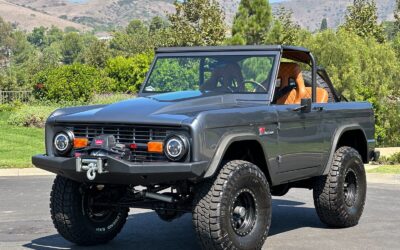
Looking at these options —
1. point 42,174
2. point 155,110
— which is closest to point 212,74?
point 155,110

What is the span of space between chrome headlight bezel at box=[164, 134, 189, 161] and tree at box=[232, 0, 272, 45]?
105 feet

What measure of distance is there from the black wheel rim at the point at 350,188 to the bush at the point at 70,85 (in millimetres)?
22556

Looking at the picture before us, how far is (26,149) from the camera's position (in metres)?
19.5

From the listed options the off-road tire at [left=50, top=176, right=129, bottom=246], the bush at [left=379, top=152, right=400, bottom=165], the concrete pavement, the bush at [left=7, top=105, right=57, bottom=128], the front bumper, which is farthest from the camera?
the bush at [left=7, top=105, right=57, bottom=128]

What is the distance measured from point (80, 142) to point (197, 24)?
1670 inches

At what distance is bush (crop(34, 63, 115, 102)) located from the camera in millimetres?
32188

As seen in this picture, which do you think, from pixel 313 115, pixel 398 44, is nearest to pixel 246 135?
pixel 313 115

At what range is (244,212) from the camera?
24.5 ft

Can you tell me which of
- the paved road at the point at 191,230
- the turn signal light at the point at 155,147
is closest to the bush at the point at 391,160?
the paved road at the point at 191,230

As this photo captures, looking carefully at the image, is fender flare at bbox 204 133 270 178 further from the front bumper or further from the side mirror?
the side mirror

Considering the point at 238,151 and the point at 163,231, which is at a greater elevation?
the point at 238,151

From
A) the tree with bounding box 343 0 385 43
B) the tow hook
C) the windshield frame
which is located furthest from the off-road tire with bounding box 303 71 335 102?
the tree with bounding box 343 0 385 43

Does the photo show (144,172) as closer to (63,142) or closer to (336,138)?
(63,142)

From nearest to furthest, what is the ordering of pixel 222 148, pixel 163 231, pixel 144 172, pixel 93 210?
pixel 144 172
pixel 222 148
pixel 93 210
pixel 163 231
